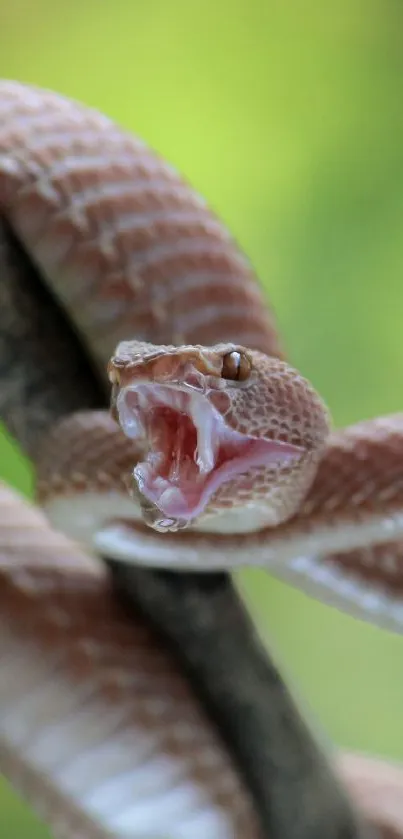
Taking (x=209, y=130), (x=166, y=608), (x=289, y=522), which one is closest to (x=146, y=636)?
(x=166, y=608)

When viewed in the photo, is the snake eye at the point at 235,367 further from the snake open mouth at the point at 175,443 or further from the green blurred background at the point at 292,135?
the green blurred background at the point at 292,135

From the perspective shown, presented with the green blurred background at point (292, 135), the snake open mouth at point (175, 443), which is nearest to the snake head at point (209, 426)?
the snake open mouth at point (175, 443)

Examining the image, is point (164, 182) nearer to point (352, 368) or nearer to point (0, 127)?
point (0, 127)

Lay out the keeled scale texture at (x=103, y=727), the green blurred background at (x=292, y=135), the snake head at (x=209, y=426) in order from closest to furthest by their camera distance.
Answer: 1. the snake head at (x=209, y=426)
2. the keeled scale texture at (x=103, y=727)
3. the green blurred background at (x=292, y=135)

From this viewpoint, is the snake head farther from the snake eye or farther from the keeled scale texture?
the keeled scale texture

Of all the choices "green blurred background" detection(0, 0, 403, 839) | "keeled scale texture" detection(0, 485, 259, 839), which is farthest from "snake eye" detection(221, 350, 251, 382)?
"green blurred background" detection(0, 0, 403, 839)
